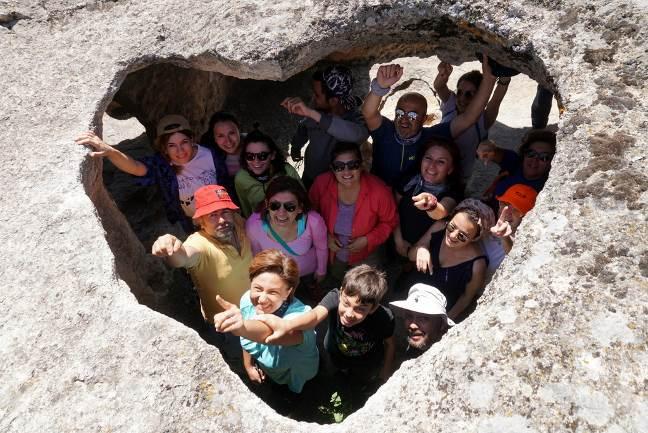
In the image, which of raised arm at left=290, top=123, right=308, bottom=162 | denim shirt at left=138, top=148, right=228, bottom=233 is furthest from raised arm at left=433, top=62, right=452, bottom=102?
denim shirt at left=138, top=148, right=228, bottom=233

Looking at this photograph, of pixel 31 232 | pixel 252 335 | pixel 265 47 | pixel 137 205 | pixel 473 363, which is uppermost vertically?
pixel 265 47

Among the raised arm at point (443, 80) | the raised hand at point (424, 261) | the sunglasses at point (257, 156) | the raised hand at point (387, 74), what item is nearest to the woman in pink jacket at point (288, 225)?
the sunglasses at point (257, 156)

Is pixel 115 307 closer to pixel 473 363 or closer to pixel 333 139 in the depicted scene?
pixel 473 363

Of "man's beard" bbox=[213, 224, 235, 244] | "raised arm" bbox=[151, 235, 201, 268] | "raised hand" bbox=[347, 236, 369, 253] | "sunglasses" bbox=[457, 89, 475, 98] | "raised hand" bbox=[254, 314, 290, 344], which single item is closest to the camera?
"raised hand" bbox=[254, 314, 290, 344]

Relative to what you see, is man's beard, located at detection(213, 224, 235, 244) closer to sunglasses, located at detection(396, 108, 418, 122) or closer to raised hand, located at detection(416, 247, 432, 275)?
raised hand, located at detection(416, 247, 432, 275)

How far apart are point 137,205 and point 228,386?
14.5 feet

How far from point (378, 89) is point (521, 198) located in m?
1.41

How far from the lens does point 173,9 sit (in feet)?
14.8

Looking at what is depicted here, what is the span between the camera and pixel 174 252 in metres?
3.78

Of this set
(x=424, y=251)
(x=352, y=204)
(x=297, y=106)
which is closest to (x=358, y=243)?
(x=352, y=204)

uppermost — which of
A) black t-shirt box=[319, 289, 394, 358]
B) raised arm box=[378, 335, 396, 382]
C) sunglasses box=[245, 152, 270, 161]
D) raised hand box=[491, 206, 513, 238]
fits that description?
sunglasses box=[245, 152, 270, 161]

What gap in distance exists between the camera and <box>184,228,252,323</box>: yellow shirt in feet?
13.5

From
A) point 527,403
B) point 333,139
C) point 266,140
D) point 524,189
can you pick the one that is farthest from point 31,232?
point 524,189

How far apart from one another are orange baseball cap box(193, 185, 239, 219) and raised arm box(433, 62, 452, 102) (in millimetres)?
2659
